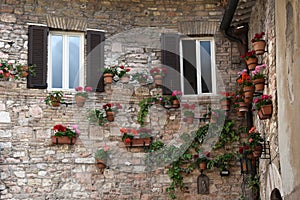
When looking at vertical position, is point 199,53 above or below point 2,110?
above

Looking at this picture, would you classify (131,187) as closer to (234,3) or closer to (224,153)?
(224,153)

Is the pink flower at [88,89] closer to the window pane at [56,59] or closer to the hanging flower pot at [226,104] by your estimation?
the window pane at [56,59]

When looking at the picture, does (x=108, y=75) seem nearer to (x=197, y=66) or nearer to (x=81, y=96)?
(x=81, y=96)

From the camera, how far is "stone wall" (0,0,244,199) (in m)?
10.2

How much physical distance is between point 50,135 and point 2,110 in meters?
0.88

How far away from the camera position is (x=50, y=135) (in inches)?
410

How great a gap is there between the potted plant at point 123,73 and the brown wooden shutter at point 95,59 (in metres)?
0.30

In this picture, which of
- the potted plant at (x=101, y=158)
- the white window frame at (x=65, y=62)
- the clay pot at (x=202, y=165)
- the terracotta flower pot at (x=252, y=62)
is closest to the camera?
the terracotta flower pot at (x=252, y=62)

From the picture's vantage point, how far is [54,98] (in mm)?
10484

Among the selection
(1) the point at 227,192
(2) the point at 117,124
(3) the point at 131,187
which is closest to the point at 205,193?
(1) the point at 227,192

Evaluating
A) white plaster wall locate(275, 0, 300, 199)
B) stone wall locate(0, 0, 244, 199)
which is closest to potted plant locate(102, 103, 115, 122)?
stone wall locate(0, 0, 244, 199)

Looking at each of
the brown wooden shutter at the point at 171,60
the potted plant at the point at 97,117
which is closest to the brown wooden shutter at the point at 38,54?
the potted plant at the point at 97,117

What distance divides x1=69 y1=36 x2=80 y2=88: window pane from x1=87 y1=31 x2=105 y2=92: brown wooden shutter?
223 mm

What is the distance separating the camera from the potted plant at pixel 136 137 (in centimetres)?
1063
